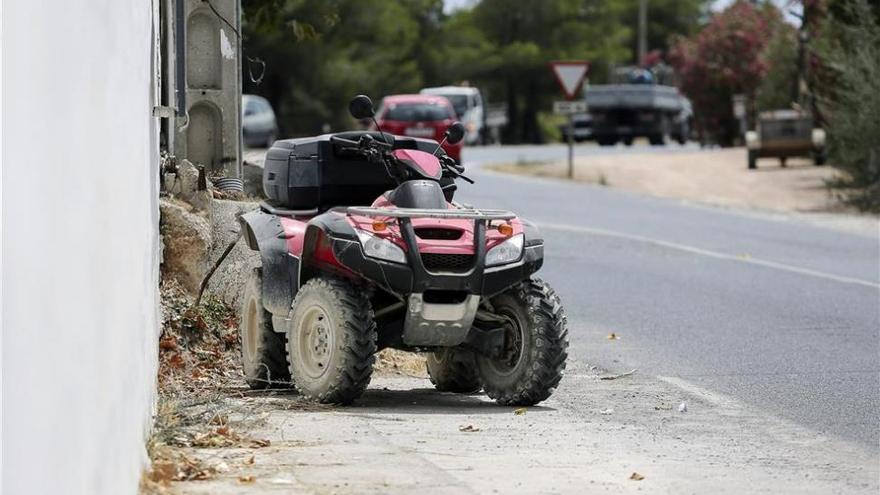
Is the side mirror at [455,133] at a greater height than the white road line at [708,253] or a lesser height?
greater

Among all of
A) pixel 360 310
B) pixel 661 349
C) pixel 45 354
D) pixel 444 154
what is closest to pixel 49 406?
pixel 45 354

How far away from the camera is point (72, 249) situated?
5.48 meters

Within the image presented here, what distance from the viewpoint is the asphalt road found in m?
11.4

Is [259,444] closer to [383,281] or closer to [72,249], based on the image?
[383,281]

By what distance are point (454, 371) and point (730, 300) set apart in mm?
6559

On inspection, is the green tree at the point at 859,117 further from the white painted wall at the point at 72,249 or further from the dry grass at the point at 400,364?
the white painted wall at the point at 72,249

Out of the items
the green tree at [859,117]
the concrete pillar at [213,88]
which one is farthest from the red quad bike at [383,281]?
the green tree at [859,117]

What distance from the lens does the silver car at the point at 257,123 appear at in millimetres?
43594

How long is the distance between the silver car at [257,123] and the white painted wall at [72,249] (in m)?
35.7

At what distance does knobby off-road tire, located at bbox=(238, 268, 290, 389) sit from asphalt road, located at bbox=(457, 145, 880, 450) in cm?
250

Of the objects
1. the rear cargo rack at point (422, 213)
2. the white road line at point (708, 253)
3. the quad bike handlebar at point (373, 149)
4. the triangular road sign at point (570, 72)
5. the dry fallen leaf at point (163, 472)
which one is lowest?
the white road line at point (708, 253)

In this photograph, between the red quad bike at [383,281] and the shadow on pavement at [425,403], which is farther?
the shadow on pavement at [425,403]

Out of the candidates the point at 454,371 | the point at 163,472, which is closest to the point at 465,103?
the point at 454,371

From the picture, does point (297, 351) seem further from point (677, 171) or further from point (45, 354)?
point (677, 171)
